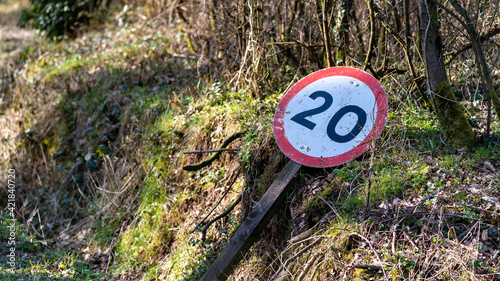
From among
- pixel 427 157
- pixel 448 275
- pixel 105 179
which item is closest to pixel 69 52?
pixel 105 179

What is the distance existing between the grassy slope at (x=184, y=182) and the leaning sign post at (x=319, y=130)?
190 mm

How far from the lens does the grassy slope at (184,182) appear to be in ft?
9.43

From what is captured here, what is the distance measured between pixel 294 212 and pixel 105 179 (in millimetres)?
3081

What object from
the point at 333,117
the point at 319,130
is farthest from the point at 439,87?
the point at 319,130

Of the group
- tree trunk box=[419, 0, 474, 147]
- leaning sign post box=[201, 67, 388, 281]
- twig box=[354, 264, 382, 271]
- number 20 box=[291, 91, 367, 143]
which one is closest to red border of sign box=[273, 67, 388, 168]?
leaning sign post box=[201, 67, 388, 281]

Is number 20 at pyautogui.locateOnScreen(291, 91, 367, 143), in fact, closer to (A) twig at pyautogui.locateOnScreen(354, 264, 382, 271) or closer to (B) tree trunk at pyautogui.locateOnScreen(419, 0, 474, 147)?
(B) tree trunk at pyautogui.locateOnScreen(419, 0, 474, 147)

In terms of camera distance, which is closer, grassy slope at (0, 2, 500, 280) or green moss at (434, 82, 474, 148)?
grassy slope at (0, 2, 500, 280)

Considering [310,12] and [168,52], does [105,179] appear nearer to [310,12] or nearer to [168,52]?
[168,52]

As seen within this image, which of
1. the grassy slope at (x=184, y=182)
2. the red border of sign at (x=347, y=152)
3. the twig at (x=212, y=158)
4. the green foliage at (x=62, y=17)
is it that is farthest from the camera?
the green foliage at (x=62, y=17)

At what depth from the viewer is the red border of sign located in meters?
3.29

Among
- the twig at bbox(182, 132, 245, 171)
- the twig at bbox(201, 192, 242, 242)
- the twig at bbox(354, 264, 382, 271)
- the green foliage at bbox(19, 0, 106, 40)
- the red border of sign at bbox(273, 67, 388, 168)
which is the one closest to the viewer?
the twig at bbox(354, 264, 382, 271)

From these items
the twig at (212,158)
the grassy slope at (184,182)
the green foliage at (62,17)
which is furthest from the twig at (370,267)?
the green foliage at (62,17)

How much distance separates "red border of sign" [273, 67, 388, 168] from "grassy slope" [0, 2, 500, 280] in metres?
0.13

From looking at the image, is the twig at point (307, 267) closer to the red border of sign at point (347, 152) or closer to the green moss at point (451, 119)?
the red border of sign at point (347, 152)
